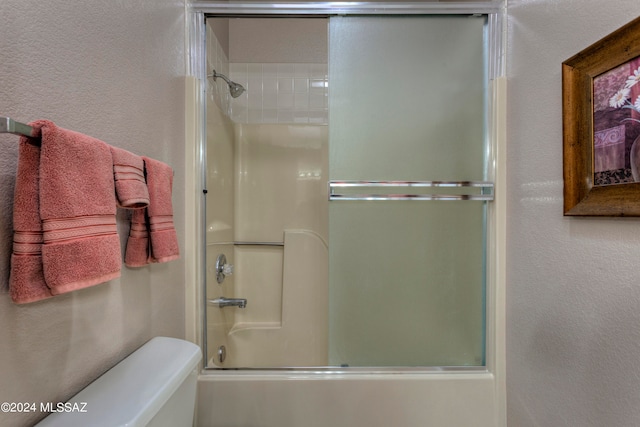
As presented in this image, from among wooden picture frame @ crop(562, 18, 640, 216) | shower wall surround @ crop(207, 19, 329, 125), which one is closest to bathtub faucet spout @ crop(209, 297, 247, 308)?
shower wall surround @ crop(207, 19, 329, 125)

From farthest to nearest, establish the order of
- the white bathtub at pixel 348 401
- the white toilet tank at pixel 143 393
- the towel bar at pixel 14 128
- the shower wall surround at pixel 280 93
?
1. the shower wall surround at pixel 280 93
2. the white bathtub at pixel 348 401
3. the white toilet tank at pixel 143 393
4. the towel bar at pixel 14 128

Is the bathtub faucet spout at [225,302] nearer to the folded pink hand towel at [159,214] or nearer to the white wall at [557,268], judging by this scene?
the folded pink hand towel at [159,214]

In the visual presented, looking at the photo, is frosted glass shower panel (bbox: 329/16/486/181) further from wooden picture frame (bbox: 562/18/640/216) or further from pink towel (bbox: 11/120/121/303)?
pink towel (bbox: 11/120/121/303)

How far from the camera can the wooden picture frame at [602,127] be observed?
672 mm

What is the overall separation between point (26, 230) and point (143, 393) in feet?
1.37

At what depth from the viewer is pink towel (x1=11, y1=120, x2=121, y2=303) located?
508 mm

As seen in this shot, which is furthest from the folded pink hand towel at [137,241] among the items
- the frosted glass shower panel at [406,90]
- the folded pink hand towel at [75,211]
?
the frosted glass shower panel at [406,90]

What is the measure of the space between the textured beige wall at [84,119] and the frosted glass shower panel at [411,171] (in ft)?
2.16

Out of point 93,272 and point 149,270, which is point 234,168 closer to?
point 149,270

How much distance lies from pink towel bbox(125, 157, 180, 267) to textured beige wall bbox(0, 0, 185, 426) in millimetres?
44

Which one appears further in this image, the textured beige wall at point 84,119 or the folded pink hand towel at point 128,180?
the folded pink hand towel at point 128,180

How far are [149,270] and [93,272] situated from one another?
0.39 metres

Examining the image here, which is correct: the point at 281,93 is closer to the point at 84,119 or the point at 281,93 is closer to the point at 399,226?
the point at 399,226

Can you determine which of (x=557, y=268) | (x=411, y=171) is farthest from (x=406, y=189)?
(x=557, y=268)
